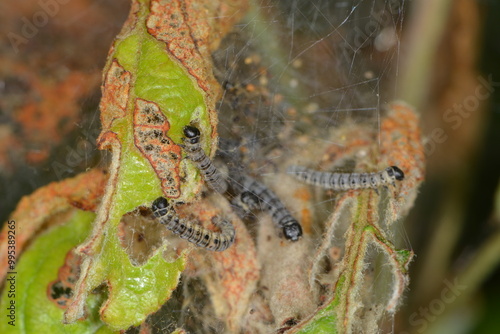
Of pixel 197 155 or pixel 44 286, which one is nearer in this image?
pixel 197 155

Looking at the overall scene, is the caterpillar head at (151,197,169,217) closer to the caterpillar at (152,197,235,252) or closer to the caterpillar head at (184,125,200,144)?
the caterpillar at (152,197,235,252)

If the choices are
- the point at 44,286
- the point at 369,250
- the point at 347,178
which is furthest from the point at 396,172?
the point at 44,286

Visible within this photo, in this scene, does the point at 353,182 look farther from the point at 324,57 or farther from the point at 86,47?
the point at 86,47

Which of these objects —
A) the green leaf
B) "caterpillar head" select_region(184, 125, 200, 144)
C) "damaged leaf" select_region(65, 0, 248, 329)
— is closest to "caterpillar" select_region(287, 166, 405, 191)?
"damaged leaf" select_region(65, 0, 248, 329)

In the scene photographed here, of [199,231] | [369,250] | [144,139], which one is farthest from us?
[199,231]

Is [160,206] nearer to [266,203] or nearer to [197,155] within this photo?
[197,155]
